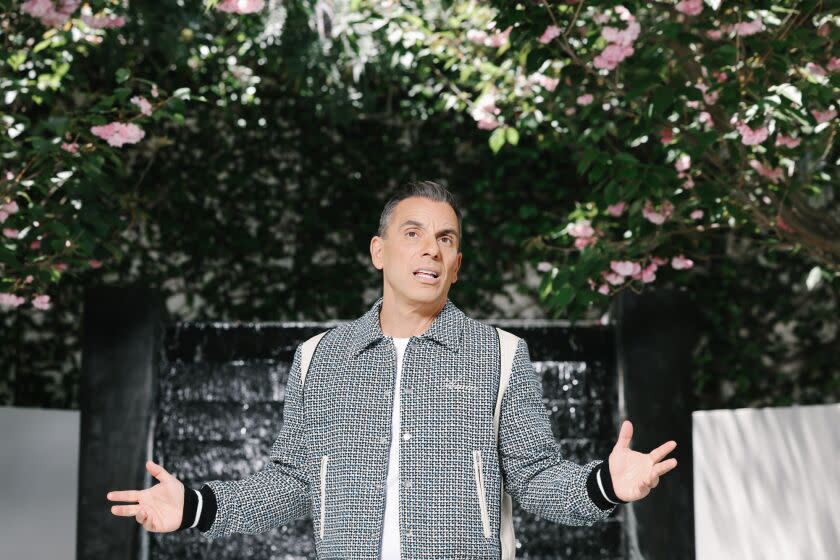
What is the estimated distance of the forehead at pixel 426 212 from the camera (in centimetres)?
221

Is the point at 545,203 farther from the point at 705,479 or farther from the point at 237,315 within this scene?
the point at 705,479

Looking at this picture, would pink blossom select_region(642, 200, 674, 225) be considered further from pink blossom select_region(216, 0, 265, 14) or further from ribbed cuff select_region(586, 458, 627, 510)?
ribbed cuff select_region(586, 458, 627, 510)

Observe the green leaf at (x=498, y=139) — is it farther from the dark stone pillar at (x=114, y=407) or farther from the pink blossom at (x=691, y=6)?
the dark stone pillar at (x=114, y=407)

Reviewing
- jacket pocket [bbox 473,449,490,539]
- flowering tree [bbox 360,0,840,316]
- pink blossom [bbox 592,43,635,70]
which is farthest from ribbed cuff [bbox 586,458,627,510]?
pink blossom [bbox 592,43,635,70]

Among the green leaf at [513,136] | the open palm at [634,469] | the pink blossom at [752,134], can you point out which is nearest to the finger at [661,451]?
the open palm at [634,469]

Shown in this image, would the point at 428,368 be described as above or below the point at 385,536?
above

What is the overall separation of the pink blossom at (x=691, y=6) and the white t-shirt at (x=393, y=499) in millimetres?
2292

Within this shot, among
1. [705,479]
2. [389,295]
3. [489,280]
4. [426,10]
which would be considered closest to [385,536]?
[389,295]

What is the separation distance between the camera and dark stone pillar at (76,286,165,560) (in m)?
4.21

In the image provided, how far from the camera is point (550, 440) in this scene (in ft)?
7.13

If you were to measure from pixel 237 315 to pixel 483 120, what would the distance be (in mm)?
2433

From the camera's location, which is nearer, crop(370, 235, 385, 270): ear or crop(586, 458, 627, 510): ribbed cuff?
crop(586, 458, 627, 510): ribbed cuff

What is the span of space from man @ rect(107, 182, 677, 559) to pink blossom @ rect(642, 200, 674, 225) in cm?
222

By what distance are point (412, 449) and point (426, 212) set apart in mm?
490
